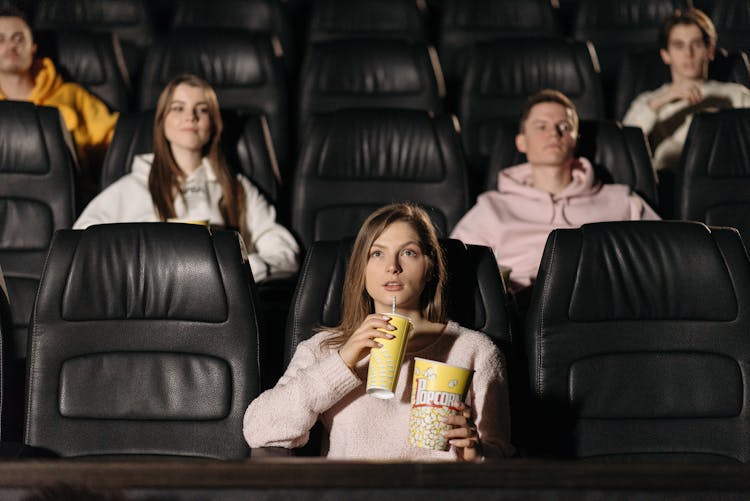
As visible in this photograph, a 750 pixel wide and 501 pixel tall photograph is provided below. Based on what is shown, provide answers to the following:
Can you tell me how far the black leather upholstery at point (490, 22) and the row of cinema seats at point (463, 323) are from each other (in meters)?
2.60

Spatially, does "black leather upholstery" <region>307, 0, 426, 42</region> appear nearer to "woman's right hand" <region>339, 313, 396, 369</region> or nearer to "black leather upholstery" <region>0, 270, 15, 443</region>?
"black leather upholstery" <region>0, 270, 15, 443</region>

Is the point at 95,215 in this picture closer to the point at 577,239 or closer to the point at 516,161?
the point at 516,161

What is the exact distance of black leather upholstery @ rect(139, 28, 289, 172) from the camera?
3.82 meters

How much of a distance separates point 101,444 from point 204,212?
1155 mm

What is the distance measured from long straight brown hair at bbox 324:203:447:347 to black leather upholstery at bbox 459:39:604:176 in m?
1.80

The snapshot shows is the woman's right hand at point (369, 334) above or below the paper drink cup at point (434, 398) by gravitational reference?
above

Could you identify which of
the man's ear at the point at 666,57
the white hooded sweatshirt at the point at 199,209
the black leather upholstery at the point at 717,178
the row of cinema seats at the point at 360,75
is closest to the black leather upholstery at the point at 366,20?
the row of cinema seats at the point at 360,75

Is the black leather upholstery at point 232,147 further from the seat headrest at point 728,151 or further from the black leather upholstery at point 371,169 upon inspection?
the seat headrest at point 728,151

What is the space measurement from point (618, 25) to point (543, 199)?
6.42 ft

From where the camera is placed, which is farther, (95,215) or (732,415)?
(95,215)

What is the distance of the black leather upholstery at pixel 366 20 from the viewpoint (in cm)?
457

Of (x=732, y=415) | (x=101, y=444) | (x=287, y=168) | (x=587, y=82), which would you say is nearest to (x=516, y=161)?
(x=587, y=82)

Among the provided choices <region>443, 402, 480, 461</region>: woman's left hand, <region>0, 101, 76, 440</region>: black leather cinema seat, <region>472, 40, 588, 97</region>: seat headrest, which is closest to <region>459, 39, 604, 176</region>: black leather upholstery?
<region>472, 40, 588, 97</region>: seat headrest

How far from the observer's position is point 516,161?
3209mm
